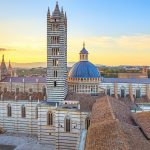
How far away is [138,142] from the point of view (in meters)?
18.8

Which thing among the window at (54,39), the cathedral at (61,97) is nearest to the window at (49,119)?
the cathedral at (61,97)

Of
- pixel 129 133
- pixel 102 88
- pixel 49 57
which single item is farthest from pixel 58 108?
pixel 129 133

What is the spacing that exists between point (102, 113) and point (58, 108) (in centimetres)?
951

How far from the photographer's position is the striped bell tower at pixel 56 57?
37.7 metres

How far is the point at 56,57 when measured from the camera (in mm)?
37844

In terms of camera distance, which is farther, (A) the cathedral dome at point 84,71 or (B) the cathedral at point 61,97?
(A) the cathedral dome at point 84,71

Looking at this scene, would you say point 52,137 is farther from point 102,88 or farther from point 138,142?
point 138,142

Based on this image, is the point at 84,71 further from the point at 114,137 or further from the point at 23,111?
the point at 114,137

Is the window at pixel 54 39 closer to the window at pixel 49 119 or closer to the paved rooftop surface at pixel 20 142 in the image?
the window at pixel 49 119

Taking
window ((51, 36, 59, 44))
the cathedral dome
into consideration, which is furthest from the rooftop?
the cathedral dome

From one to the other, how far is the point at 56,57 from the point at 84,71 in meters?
4.85

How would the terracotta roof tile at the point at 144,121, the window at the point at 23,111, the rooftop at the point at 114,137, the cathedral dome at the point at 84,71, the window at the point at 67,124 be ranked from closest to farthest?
the rooftop at the point at 114,137 → the terracotta roof tile at the point at 144,121 → the window at the point at 67,124 → the cathedral dome at the point at 84,71 → the window at the point at 23,111

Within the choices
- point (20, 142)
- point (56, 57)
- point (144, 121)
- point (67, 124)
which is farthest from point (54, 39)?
point (144, 121)

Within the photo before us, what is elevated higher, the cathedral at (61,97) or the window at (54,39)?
the window at (54,39)
